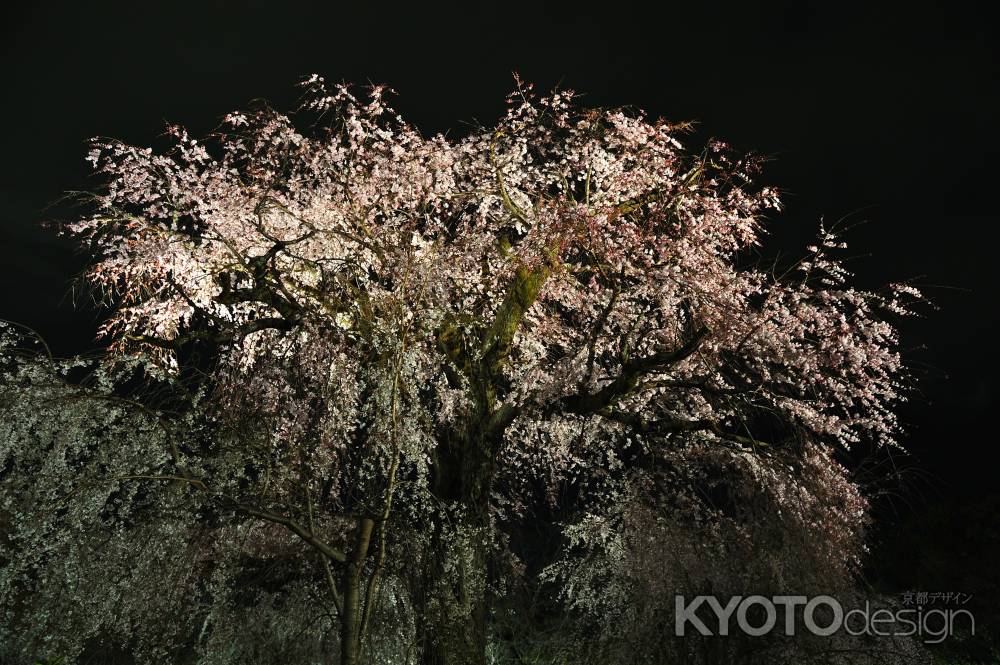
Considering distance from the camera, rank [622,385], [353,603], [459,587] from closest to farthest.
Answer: [353,603], [459,587], [622,385]

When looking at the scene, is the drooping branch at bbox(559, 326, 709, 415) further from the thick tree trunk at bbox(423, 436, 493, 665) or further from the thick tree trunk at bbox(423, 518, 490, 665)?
the thick tree trunk at bbox(423, 518, 490, 665)

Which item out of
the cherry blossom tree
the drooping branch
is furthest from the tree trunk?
the drooping branch

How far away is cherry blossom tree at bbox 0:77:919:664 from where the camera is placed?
20.9 ft

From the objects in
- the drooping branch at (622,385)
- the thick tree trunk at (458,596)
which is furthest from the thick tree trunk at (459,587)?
the drooping branch at (622,385)

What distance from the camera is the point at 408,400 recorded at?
7.08 metres

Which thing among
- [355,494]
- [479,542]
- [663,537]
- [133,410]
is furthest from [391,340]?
[663,537]

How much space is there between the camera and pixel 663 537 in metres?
7.98

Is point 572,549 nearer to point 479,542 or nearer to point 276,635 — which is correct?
point 479,542

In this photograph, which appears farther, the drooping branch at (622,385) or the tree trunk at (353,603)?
the drooping branch at (622,385)

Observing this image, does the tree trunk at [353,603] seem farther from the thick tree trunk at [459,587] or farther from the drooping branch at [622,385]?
the drooping branch at [622,385]

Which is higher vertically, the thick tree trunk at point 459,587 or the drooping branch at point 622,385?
the drooping branch at point 622,385

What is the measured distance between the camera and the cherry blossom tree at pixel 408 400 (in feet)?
20.9

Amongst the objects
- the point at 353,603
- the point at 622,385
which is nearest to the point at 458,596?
the point at 353,603

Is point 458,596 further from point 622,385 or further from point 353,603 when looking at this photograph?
point 622,385
